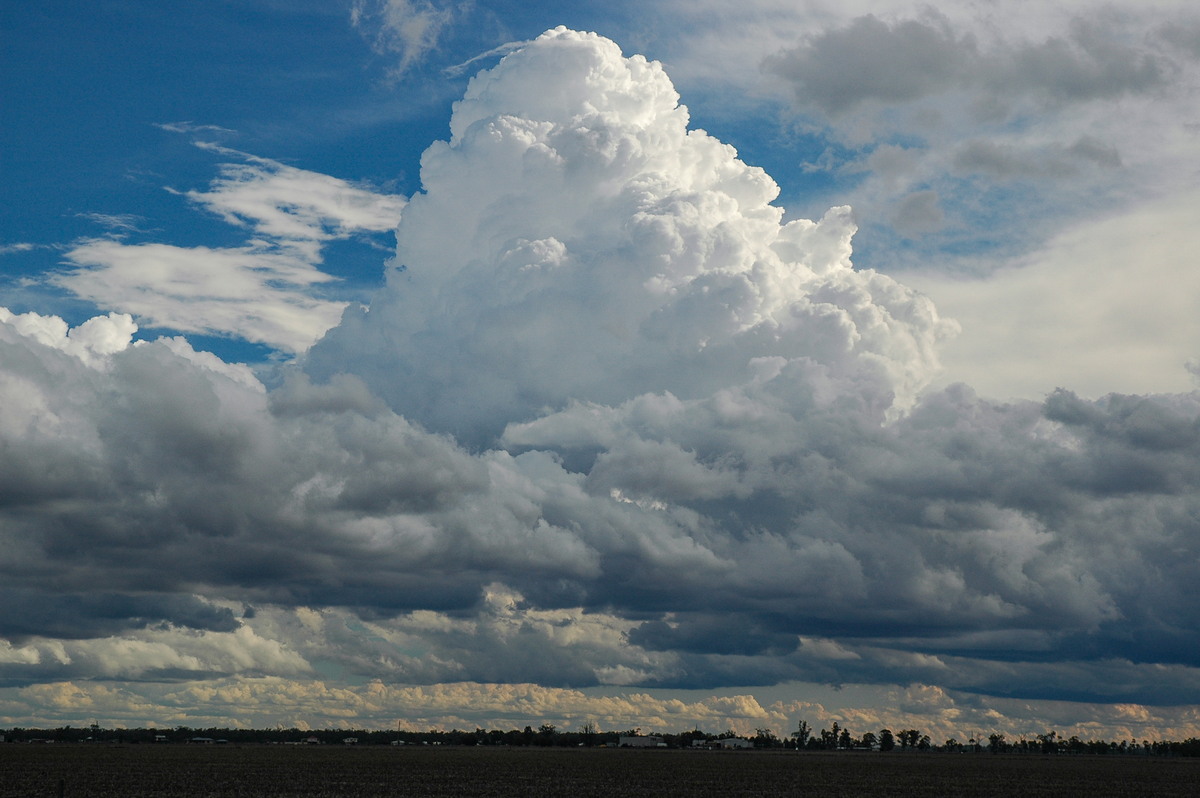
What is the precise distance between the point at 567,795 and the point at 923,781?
195 ft

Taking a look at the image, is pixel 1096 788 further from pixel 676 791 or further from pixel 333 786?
pixel 333 786

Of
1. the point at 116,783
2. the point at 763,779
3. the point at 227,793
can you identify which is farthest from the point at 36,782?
A: the point at 763,779

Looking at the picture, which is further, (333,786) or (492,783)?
(492,783)

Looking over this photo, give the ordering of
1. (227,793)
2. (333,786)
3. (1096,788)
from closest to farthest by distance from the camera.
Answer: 1. (227,793)
2. (333,786)
3. (1096,788)

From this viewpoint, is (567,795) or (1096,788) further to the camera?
(1096,788)

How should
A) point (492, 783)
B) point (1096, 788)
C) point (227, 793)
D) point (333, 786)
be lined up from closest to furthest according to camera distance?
point (227, 793) < point (333, 786) < point (492, 783) < point (1096, 788)

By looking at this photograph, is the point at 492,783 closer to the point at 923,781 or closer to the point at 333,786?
the point at 333,786

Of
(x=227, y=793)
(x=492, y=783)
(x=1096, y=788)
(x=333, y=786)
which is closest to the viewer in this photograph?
(x=227, y=793)

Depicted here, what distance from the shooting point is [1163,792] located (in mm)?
123500

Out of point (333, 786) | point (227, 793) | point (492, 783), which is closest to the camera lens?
point (227, 793)

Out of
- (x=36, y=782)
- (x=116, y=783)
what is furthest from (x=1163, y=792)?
(x=36, y=782)

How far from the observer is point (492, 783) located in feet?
399

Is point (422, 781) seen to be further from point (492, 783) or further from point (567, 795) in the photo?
point (567, 795)

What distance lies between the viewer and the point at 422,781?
124 meters
